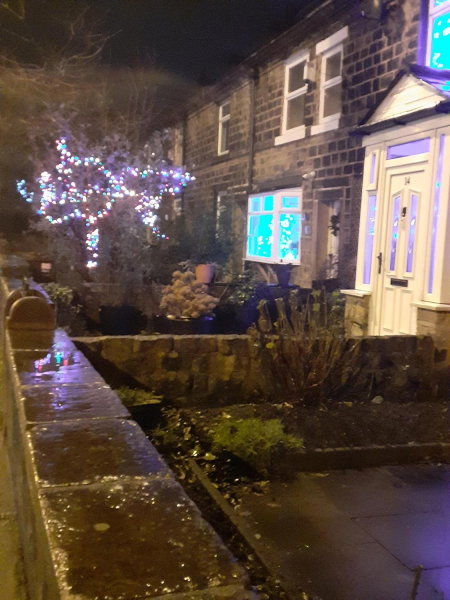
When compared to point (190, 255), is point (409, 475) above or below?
below

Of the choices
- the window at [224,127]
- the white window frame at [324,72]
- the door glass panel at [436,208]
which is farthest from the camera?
the window at [224,127]

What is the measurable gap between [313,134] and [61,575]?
1077 centimetres

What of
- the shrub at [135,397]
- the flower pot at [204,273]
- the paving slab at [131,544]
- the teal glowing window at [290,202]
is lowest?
the shrub at [135,397]

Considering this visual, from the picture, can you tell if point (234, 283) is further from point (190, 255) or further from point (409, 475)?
point (409, 475)

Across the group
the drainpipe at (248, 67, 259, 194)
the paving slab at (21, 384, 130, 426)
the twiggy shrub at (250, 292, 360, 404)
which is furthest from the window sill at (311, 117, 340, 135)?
the paving slab at (21, 384, 130, 426)

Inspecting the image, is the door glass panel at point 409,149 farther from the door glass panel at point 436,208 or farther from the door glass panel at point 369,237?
the door glass panel at point 369,237

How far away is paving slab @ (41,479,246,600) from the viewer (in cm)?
141

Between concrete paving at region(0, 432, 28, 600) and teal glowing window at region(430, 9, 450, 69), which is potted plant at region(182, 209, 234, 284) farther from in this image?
concrete paving at region(0, 432, 28, 600)

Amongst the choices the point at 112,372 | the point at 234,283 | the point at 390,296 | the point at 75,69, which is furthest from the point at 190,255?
the point at 112,372

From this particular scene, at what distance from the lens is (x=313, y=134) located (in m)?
11.2

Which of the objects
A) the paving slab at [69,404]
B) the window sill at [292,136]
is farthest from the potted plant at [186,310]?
the paving slab at [69,404]

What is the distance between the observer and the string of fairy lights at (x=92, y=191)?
12.3 m

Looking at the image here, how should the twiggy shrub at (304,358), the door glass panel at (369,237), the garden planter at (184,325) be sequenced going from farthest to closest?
the garden planter at (184,325) → the door glass panel at (369,237) → the twiggy shrub at (304,358)

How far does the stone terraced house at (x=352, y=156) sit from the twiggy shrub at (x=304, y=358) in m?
1.50
